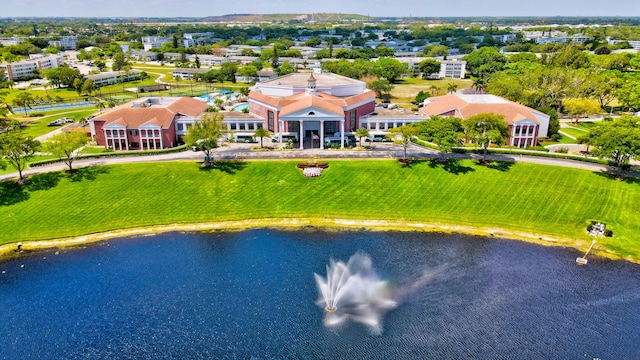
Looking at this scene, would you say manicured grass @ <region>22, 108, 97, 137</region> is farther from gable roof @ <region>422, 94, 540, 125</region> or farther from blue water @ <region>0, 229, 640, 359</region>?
gable roof @ <region>422, 94, 540, 125</region>

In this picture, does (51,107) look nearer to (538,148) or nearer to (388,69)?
(388,69)

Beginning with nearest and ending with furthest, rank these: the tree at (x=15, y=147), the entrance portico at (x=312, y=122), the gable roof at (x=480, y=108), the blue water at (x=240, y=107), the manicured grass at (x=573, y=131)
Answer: the tree at (x=15, y=147) → the entrance portico at (x=312, y=122) → the gable roof at (x=480, y=108) → the manicured grass at (x=573, y=131) → the blue water at (x=240, y=107)

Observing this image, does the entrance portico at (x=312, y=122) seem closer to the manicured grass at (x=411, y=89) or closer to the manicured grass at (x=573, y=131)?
the manicured grass at (x=411, y=89)

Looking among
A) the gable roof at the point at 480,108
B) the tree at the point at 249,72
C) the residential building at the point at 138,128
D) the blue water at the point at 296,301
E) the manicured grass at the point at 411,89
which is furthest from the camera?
the tree at the point at 249,72

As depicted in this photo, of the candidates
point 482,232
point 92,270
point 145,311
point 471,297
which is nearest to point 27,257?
point 92,270

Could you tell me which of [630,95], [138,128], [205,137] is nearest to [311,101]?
[205,137]

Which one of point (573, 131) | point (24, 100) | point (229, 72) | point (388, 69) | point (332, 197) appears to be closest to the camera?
point (332, 197)

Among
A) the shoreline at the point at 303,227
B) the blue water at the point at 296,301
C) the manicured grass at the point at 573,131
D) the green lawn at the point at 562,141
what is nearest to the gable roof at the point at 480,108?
the green lawn at the point at 562,141
